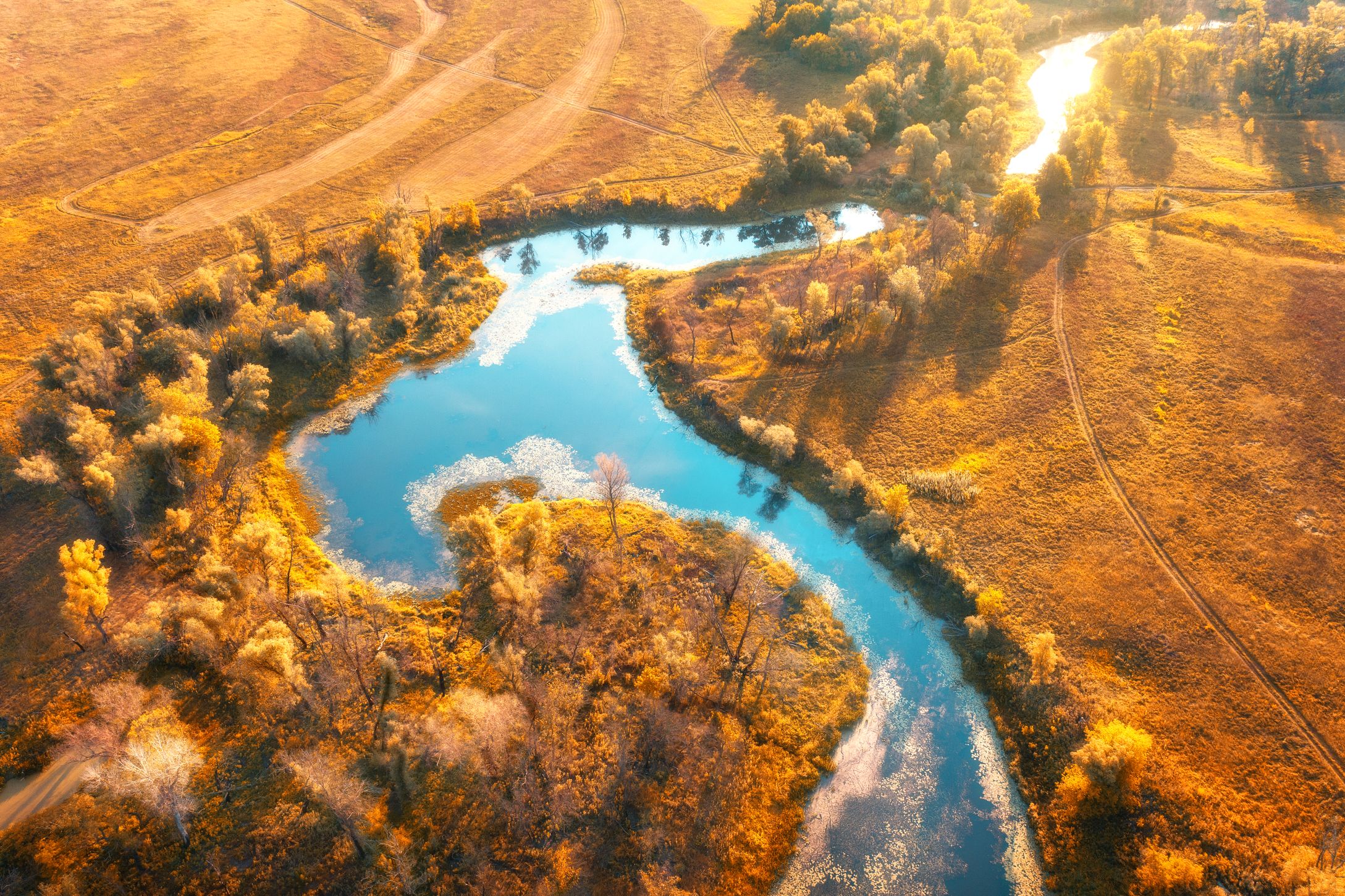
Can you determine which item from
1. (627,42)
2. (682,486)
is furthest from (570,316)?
(627,42)

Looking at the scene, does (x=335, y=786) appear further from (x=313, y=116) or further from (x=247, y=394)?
(x=313, y=116)

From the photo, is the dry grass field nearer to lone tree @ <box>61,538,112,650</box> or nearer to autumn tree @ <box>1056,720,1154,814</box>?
lone tree @ <box>61,538,112,650</box>

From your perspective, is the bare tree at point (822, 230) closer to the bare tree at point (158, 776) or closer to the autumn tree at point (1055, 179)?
the autumn tree at point (1055, 179)

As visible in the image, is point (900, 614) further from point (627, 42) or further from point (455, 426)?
point (627, 42)

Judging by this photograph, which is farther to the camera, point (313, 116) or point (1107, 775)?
point (313, 116)

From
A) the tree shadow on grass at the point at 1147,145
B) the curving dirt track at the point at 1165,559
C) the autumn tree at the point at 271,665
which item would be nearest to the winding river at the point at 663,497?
the autumn tree at the point at 271,665

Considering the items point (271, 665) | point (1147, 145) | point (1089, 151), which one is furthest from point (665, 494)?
point (1147, 145)
